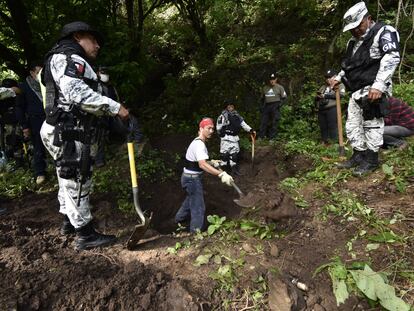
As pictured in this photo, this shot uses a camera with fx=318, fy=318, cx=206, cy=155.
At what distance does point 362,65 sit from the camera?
4.25 meters

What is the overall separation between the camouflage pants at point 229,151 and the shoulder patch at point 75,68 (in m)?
5.02

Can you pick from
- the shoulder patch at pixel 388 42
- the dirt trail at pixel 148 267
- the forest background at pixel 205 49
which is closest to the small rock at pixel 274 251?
the dirt trail at pixel 148 267

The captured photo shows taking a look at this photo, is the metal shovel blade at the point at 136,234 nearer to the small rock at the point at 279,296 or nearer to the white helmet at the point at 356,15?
the small rock at the point at 279,296

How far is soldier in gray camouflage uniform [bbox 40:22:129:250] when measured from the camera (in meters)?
3.12

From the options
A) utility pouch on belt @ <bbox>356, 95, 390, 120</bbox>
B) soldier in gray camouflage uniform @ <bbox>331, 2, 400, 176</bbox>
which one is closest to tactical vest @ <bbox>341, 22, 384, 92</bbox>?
soldier in gray camouflage uniform @ <bbox>331, 2, 400, 176</bbox>

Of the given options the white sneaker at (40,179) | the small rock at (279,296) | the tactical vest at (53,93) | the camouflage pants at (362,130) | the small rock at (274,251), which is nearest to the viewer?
the small rock at (279,296)

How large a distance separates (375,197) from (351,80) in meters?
1.66

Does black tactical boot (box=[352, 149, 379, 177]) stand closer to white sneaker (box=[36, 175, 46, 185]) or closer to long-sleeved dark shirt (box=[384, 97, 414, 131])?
long-sleeved dark shirt (box=[384, 97, 414, 131])

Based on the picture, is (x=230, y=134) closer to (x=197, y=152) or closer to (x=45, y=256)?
(x=197, y=152)

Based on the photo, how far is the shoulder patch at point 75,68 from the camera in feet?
10.2

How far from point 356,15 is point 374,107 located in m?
1.20

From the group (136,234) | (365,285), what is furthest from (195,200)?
(365,285)

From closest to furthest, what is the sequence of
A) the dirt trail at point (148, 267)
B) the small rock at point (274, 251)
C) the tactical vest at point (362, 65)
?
the dirt trail at point (148, 267) → the small rock at point (274, 251) → the tactical vest at point (362, 65)

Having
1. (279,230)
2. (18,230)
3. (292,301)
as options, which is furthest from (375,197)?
(18,230)
